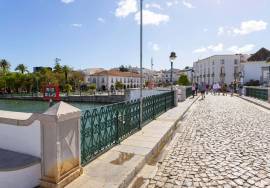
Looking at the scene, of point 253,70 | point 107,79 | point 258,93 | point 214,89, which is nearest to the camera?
point 258,93

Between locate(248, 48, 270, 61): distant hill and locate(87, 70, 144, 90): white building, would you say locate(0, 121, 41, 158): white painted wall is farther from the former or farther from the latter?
locate(87, 70, 144, 90): white building

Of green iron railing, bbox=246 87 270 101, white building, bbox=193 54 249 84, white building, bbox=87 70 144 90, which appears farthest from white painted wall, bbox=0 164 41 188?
white building, bbox=87 70 144 90

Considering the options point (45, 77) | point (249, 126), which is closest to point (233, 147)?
point (249, 126)

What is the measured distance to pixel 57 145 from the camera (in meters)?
3.78

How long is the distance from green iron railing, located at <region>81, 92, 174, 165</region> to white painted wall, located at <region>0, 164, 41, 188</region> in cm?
113

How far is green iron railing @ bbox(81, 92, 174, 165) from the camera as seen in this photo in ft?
17.2

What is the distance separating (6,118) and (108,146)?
2.62 meters

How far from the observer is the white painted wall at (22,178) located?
12.3ft

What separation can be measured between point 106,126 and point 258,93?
76.6 feet

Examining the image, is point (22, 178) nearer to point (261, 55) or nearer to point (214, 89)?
point (214, 89)

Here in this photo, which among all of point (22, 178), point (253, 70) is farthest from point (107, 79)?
point (22, 178)

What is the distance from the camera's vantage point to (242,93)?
31.9 metres

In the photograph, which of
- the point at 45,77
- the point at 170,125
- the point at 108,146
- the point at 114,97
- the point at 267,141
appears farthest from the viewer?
the point at 45,77

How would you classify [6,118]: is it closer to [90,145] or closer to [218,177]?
[90,145]
